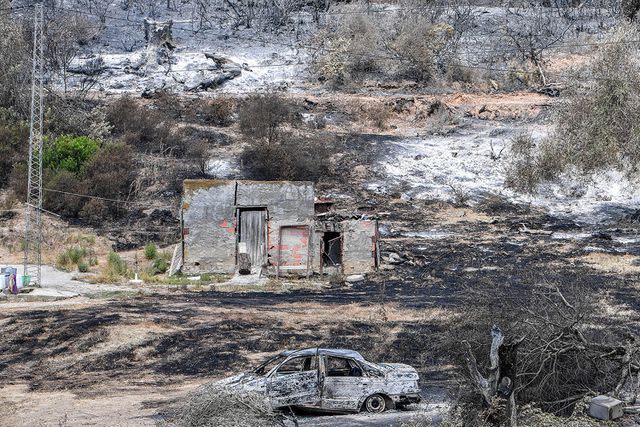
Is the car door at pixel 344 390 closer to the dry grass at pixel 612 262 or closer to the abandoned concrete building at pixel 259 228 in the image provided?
the abandoned concrete building at pixel 259 228

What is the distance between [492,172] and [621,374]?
32.4 metres

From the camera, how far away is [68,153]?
43375mm

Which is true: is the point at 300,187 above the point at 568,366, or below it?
above

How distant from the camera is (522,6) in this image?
68.6 meters

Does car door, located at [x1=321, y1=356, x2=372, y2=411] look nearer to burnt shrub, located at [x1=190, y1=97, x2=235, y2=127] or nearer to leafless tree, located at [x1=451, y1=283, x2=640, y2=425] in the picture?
leafless tree, located at [x1=451, y1=283, x2=640, y2=425]

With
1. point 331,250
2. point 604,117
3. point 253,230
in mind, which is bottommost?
point 331,250

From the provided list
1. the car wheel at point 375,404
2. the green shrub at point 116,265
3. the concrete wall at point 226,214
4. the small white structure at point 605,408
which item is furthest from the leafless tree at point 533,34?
the small white structure at point 605,408

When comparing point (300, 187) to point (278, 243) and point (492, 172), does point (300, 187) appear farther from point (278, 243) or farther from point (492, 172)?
point (492, 172)

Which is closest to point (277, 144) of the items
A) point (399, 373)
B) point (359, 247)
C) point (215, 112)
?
point (215, 112)

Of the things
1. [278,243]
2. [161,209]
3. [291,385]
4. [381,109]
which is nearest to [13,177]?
[161,209]

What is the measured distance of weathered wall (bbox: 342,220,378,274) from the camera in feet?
103

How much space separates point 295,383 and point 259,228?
17.4 metres

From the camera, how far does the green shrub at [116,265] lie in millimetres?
30666

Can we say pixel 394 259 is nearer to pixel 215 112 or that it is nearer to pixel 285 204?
pixel 285 204
